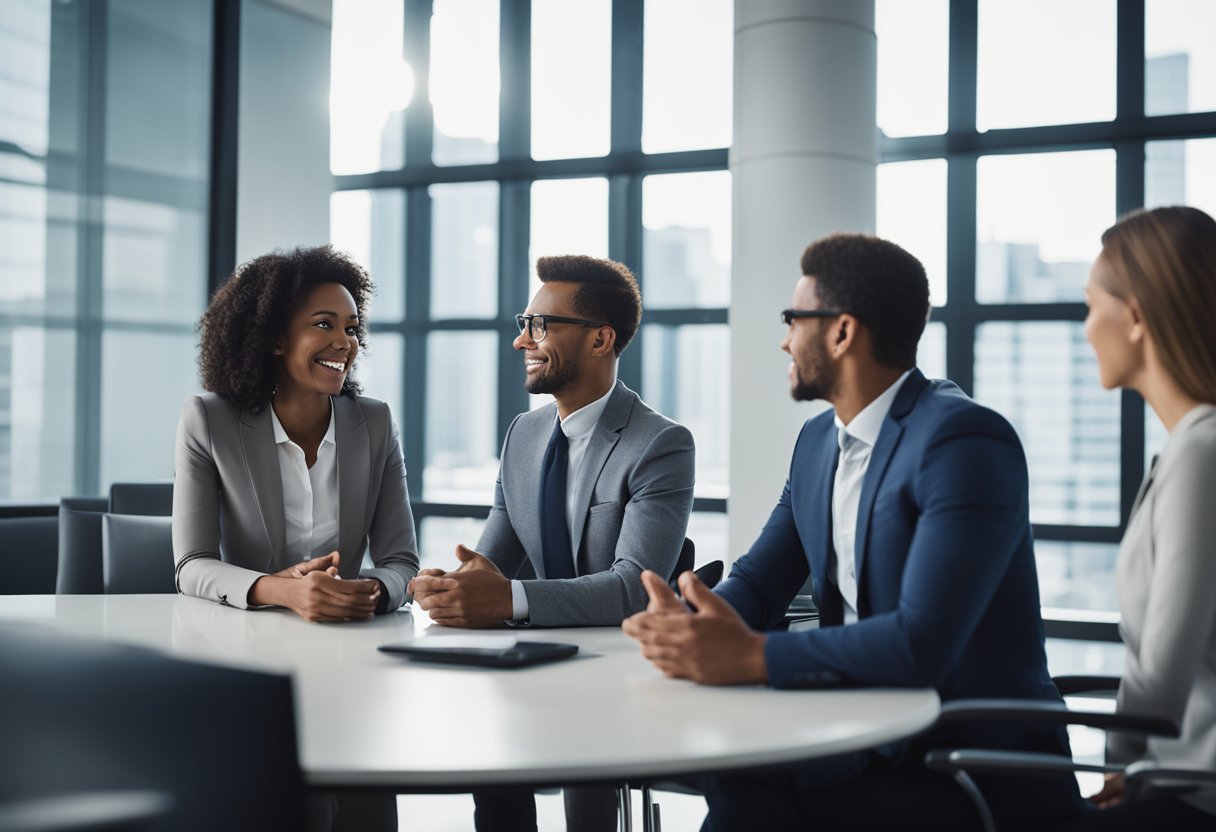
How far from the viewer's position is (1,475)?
470 cm

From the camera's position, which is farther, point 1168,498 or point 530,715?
point 1168,498

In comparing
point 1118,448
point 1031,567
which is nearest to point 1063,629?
point 1118,448

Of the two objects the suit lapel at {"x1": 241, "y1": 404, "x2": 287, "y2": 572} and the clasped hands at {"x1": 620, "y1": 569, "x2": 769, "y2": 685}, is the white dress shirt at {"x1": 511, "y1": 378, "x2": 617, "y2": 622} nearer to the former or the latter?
the suit lapel at {"x1": 241, "y1": 404, "x2": 287, "y2": 572}

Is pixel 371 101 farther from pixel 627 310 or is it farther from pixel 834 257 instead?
pixel 834 257

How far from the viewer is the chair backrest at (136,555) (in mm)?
2941

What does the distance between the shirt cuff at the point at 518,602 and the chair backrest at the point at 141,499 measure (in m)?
1.71

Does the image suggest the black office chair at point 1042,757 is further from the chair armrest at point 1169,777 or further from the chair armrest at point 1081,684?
the chair armrest at point 1081,684

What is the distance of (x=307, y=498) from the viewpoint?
2.59 m

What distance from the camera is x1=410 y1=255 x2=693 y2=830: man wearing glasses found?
2145mm

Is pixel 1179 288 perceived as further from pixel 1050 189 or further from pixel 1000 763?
pixel 1050 189

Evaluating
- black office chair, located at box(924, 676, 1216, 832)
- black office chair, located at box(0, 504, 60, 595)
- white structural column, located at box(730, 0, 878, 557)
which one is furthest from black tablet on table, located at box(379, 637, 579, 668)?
white structural column, located at box(730, 0, 878, 557)

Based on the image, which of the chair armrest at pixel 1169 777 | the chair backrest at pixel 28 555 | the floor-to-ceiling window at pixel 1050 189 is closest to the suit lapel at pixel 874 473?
the chair armrest at pixel 1169 777

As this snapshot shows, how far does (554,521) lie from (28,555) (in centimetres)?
202

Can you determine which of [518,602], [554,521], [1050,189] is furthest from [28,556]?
[1050,189]
